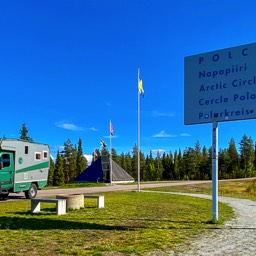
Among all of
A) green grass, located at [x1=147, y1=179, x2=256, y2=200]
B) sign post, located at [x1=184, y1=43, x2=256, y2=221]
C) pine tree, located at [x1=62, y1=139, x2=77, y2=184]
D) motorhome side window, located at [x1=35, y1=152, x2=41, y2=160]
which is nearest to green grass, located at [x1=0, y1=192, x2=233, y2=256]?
sign post, located at [x1=184, y1=43, x2=256, y2=221]

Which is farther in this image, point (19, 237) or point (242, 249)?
point (19, 237)

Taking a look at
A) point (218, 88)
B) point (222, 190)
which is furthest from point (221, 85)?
point (222, 190)

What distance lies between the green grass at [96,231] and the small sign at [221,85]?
3.17 metres

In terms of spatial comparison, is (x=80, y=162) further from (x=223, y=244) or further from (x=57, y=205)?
(x=223, y=244)

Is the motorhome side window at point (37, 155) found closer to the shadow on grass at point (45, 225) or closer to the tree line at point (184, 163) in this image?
the shadow on grass at point (45, 225)

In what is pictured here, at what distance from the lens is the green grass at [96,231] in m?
6.88

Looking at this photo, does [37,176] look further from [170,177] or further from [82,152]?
[170,177]

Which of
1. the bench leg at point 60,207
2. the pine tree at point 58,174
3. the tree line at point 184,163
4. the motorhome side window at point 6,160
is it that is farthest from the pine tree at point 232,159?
the bench leg at point 60,207

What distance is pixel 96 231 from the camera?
28.7 feet

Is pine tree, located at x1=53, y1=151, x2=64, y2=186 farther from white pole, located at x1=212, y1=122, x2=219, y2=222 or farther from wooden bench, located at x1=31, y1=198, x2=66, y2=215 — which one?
white pole, located at x1=212, y1=122, x2=219, y2=222

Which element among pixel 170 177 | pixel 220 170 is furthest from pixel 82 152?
pixel 220 170

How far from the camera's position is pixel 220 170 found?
10131 cm

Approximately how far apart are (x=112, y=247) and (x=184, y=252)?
1.33 metres

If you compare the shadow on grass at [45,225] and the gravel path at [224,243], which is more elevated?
the shadow on grass at [45,225]
